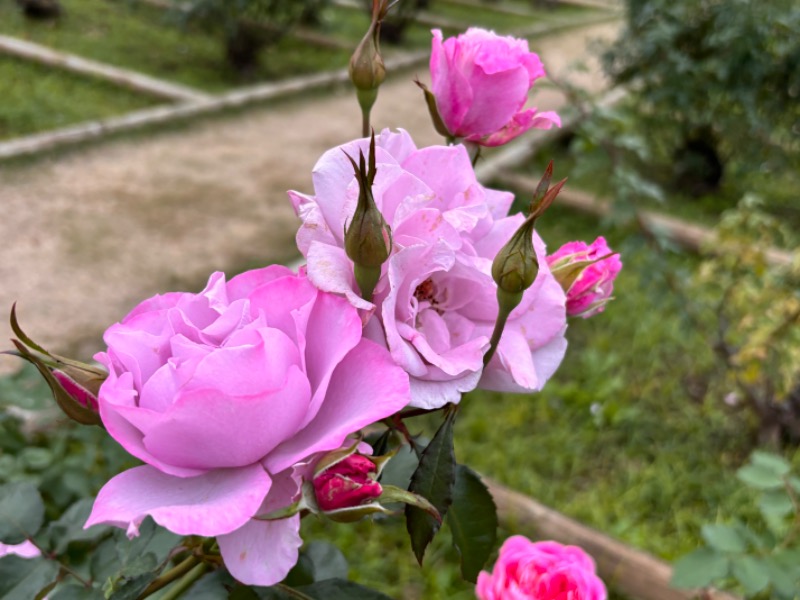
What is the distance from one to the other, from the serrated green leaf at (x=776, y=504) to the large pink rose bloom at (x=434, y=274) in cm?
90

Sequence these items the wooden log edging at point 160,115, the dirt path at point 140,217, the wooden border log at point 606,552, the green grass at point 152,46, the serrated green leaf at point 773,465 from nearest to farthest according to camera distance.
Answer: the serrated green leaf at point 773,465, the wooden border log at point 606,552, the dirt path at point 140,217, the wooden log edging at point 160,115, the green grass at point 152,46

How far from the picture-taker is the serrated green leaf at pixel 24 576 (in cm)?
68

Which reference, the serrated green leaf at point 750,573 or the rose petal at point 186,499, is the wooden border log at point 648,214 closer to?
the serrated green leaf at point 750,573

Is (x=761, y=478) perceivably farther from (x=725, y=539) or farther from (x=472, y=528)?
(x=472, y=528)

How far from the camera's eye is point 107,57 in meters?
5.32

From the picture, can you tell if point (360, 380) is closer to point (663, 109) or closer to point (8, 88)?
point (663, 109)

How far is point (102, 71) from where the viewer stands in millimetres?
4855

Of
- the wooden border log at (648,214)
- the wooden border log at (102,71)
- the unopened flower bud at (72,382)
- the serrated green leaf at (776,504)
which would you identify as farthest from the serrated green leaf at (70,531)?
the wooden border log at (102,71)

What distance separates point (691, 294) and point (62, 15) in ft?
18.3

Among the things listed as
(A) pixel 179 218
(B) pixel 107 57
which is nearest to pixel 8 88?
(B) pixel 107 57

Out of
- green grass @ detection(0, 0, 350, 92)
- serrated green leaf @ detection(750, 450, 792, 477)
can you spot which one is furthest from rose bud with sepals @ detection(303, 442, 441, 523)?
green grass @ detection(0, 0, 350, 92)

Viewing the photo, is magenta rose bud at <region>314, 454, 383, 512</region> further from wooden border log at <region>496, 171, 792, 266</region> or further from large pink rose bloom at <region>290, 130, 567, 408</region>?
wooden border log at <region>496, 171, 792, 266</region>

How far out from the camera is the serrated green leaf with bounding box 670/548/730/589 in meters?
1.20

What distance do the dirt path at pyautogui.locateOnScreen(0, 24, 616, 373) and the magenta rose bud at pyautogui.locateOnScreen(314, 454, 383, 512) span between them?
2.27m
